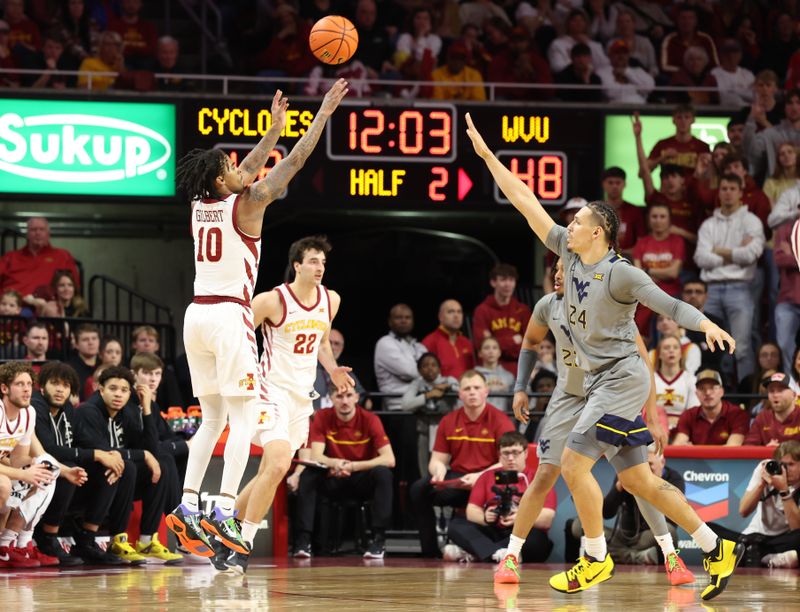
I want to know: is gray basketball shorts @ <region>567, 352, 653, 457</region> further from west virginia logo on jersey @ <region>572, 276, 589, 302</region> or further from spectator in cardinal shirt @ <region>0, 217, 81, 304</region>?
spectator in cardinal shirt @ <region>0, 217, 81, 304</region>

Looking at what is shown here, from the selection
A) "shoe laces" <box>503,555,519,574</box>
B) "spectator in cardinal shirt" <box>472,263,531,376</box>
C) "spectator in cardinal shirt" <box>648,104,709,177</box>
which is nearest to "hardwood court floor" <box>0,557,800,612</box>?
"shoe laces" <box>503,555,519,574</box>

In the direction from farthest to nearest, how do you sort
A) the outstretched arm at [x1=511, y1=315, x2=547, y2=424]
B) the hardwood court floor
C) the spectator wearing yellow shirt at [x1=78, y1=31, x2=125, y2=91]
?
the spectator wearing yellow shirt at [x1=78, y1=31, x2=125, y2=91] < the outstretched arm at [x1=511, y1=315, x2=547, y2=424] < the hardwood court floor

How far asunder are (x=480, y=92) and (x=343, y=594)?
29.6 ft

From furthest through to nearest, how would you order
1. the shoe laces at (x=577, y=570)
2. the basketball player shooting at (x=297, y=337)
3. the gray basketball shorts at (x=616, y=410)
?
the basketball player shooting at (x=297, y=337) → the shoe laces at (x=577, y=570) → the gray basketball shorts at (x=616, y=410)

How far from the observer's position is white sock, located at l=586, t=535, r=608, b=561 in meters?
8.08

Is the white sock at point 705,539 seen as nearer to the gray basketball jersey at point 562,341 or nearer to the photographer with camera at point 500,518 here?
the gray basketball jersey at point 562,341

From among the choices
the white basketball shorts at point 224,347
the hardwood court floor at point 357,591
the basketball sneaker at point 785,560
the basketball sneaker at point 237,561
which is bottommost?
the basketball sneaker at point 785,560

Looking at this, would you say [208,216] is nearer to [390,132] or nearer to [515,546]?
[515,546]

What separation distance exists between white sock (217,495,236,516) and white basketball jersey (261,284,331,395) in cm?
134

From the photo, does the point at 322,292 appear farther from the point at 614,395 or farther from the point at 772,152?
the point at 772,152

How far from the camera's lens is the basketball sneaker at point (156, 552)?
10727 mm

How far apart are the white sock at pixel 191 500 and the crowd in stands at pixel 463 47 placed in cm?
726

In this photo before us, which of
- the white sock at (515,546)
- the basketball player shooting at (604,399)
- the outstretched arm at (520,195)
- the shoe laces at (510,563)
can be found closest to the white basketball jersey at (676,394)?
the white sock at (515,546)

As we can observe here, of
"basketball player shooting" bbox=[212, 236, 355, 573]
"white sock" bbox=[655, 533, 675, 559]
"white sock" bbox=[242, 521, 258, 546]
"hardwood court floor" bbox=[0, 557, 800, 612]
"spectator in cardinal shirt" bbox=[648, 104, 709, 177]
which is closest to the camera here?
"hardwood court floor" bbox=[0, 557, 800, 612]
